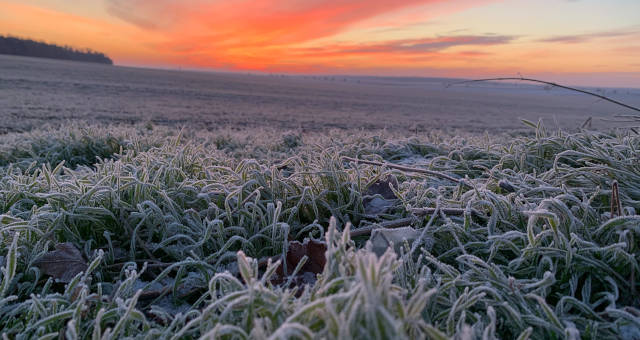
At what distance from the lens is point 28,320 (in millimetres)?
1109

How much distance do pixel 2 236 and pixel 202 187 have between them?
0.84 metres

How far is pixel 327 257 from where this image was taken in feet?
2.95

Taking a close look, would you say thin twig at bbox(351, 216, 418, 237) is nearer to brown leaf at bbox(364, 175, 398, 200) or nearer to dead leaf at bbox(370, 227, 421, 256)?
dead leaf at bbox(370, 227, 421, 256)

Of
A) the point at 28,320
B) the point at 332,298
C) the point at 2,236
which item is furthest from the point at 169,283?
the point at 332,298

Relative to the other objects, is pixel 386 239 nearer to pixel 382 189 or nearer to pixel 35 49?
pixel 382 189

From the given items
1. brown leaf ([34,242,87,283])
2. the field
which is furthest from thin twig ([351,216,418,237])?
brown leaf ([34,242,87,283])

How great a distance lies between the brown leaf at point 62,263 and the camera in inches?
54.9

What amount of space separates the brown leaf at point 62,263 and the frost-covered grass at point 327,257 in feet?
0.12

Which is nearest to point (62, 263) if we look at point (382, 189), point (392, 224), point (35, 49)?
point (392, 224)

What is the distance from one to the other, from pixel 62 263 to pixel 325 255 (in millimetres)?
1111

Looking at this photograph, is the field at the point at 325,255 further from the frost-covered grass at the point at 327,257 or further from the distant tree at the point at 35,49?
the distant tree at the point at 35,49

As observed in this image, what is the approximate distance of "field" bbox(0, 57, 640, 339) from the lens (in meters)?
0.87

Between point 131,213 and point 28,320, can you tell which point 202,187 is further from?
point 28,320

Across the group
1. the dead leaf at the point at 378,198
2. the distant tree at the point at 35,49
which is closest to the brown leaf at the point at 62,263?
the dead leaf at the point at 378,198
